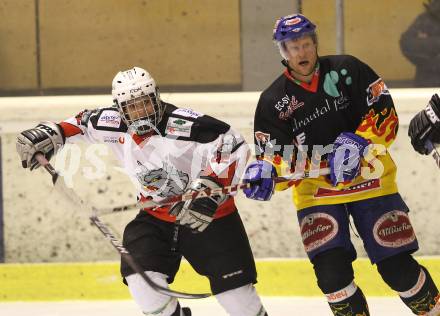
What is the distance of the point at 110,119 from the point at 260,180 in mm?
636

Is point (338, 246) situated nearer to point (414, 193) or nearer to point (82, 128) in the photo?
point (82, 128)

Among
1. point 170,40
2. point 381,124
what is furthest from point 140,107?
point 170,40

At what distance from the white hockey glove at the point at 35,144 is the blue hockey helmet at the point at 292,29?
93 cm

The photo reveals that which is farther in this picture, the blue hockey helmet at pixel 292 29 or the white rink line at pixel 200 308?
the white rink line at pixel 200 308

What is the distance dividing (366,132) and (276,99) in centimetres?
36

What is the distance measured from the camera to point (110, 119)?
453 centimetres

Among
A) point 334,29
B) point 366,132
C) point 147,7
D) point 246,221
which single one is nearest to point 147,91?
point 366,132

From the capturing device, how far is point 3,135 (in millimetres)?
5891

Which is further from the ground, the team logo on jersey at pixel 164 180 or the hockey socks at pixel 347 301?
the team logo on jersey at pixel 164 180

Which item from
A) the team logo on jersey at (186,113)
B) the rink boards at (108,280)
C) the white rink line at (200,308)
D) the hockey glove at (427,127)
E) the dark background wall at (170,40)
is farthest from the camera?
the dark background wall at (170,40)

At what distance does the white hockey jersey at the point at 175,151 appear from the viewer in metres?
4.41

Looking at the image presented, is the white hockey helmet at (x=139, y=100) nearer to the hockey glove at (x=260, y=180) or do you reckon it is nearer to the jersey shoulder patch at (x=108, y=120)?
the jersey shoulder patch at (x=108, y=120)

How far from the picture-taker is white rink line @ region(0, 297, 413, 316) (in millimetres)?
5379

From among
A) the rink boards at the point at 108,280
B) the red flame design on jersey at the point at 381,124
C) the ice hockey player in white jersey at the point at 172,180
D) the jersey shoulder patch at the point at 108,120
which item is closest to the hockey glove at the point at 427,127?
the red flame design on jersey at the point at 381,124
